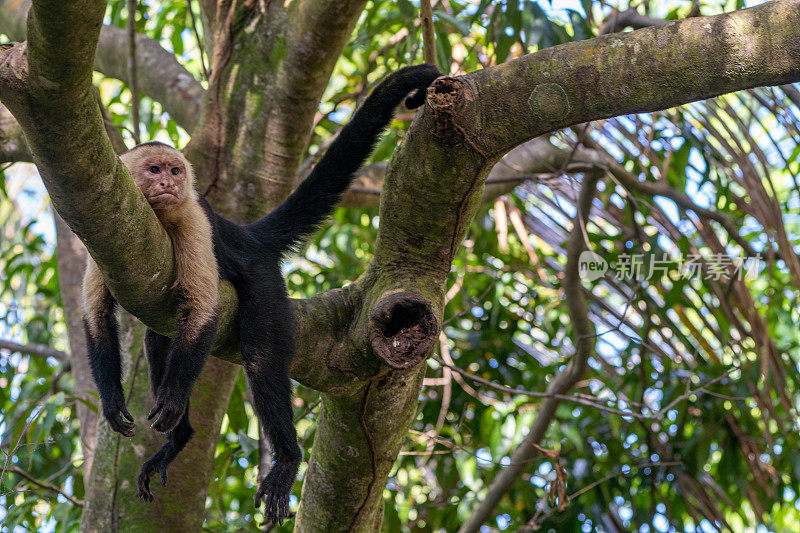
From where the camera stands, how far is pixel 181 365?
212cm

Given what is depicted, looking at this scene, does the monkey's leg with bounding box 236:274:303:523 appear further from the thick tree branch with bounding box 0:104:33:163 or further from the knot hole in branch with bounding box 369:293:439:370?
the thick tree branch with bounding box 0:104:33:163

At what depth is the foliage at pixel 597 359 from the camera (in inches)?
145

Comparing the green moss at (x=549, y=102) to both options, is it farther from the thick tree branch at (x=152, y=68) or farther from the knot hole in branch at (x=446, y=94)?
the thick tree branch at (x=152, y=68)

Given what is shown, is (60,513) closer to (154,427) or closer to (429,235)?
(154,427)

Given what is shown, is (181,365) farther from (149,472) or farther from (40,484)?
(40,484)

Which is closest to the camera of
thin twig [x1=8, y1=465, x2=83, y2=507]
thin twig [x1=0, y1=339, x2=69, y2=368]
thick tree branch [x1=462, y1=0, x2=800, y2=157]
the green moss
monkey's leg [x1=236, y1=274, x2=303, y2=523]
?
thick tree branch [x1=462, y1=0, x2=800, y2=157]

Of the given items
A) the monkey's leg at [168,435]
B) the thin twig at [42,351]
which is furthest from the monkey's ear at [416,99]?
the thin twig at [42,351]

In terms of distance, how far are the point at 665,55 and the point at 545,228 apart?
141 inches

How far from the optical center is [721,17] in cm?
163

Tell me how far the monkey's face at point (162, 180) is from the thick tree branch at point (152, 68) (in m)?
1.28

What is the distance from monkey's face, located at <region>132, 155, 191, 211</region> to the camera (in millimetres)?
2283

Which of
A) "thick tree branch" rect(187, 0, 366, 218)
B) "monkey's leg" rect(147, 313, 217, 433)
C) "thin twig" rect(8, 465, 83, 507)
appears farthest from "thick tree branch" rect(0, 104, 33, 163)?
"monkey's leg" rect(147, 313, 217, 433)

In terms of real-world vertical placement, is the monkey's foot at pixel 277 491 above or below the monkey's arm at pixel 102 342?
below

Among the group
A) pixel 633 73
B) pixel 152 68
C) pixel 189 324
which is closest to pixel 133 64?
pixel 152 68
